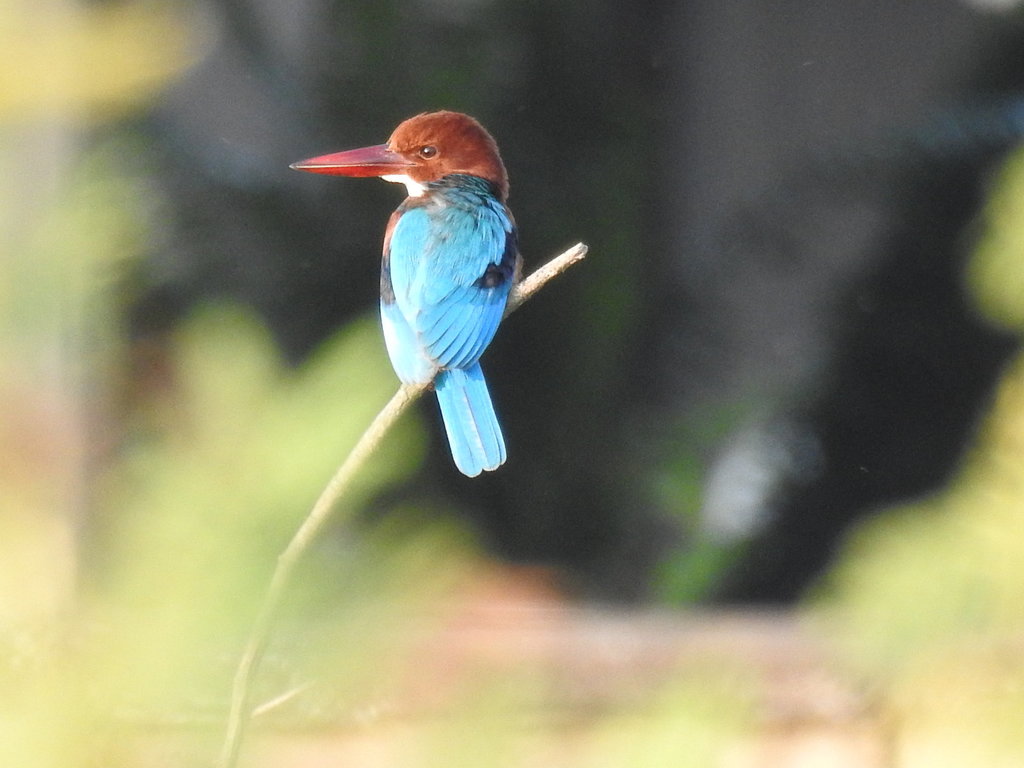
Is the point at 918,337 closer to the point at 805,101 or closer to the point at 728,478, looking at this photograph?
the point at 728,478

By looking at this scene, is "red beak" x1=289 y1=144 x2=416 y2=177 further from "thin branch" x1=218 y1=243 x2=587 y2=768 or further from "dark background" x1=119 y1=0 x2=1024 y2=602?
"dark background" x1=119 y1=0 x2=1024 y2=602

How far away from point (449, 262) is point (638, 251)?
1.39 meters

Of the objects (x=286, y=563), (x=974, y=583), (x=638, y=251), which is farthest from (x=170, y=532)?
(x=638, y=251)

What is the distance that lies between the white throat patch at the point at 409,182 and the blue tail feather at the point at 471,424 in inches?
2.6

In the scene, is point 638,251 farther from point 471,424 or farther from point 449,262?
point 471,424

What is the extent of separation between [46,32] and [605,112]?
169 centimetres

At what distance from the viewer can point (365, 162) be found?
0.43 meters

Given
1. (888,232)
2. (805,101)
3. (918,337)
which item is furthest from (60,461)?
(805,101)

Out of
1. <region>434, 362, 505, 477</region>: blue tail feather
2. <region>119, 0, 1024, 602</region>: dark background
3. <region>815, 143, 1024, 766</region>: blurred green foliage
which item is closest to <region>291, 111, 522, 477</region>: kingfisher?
<region>434, 362, 505, 477</region>: blue tail feather

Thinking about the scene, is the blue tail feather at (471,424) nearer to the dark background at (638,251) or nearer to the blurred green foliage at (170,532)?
the blurred green foliage at (170,532)

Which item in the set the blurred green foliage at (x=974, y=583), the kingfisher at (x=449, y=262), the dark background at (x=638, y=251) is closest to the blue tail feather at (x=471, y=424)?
the kingfisher at (x=449, y=262)

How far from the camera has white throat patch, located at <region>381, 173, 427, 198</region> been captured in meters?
0.42

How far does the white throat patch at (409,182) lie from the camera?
1.37 feet

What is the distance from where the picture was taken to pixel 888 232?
1.97 m
